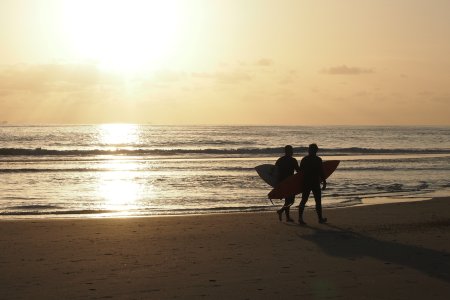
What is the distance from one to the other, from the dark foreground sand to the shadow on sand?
15 mm

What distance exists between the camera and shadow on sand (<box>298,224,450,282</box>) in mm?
8281

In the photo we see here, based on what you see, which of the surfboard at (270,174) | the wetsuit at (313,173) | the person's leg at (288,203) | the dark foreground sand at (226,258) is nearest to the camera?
the dark foreground sand at (226,258)

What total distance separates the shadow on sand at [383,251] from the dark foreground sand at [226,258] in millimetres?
15

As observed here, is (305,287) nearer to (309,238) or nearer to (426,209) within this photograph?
(309,238)

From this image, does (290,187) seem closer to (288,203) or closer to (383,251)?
(288,203)

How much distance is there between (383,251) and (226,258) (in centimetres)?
Result: 246

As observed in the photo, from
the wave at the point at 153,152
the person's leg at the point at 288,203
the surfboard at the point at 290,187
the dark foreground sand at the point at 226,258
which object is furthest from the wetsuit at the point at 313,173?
the wave at the point at 153,152

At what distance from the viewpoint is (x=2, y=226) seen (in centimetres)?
1266

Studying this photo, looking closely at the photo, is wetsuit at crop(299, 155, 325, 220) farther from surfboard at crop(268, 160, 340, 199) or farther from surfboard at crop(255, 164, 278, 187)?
surfboard at crop(255, 164, 278, 187)

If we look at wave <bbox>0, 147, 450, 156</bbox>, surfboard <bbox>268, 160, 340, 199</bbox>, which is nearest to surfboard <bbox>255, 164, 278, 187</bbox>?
surfboard <bbox>268, 160, 340, 199</bbox>

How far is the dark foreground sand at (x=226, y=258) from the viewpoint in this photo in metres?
7.10

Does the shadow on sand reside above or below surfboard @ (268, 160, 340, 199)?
below

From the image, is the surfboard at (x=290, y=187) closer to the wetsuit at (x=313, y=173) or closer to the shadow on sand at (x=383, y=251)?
the wetsuit at (x=313, y=173)

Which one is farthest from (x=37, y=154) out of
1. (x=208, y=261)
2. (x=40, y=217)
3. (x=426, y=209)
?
(x=208, y=261)
